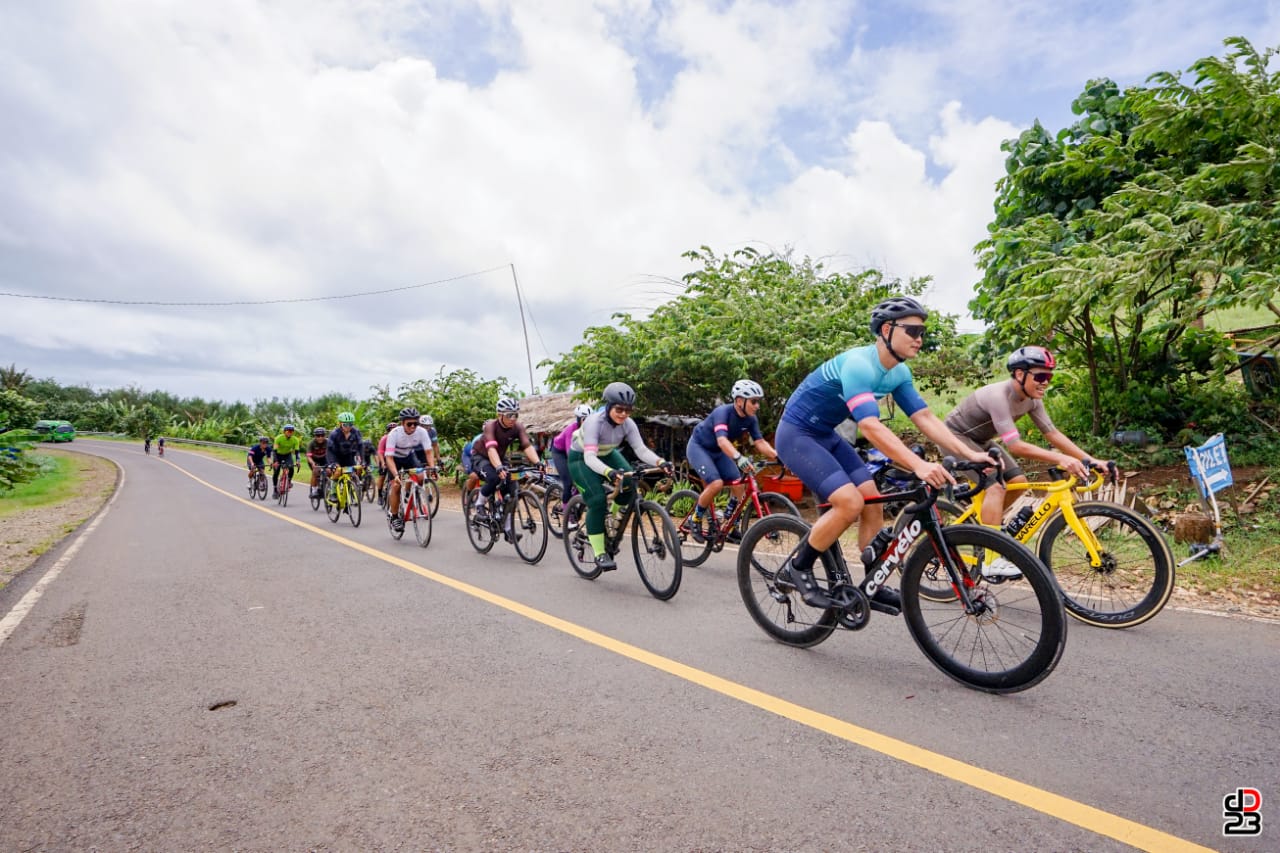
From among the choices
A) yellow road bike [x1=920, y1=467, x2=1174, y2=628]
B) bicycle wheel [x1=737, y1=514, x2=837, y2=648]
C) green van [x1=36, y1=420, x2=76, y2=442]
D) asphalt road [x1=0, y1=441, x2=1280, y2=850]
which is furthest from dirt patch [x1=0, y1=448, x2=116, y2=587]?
green van [x1=36, y1=420, x2=76, y2=442]

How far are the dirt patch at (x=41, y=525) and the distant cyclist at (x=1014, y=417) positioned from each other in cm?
1047

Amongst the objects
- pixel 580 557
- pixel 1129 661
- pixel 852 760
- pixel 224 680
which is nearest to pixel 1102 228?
pixel 1129 661

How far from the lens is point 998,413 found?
19.0 feet

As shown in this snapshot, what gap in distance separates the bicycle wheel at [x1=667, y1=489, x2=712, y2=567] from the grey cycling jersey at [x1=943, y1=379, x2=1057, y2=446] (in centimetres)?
286

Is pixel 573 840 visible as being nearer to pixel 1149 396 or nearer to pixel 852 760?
pixel 852 760

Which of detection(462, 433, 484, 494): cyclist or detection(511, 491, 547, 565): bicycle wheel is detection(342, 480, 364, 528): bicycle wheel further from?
detection(511, 491, 547, 565): bicycle wheel

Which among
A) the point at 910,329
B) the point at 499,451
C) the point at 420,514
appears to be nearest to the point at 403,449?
the point at 420,514

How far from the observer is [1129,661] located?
411 centimetres

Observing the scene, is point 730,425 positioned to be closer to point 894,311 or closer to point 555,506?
point 555,506

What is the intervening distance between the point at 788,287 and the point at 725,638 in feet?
31.7

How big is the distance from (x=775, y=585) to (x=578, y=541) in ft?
10.1

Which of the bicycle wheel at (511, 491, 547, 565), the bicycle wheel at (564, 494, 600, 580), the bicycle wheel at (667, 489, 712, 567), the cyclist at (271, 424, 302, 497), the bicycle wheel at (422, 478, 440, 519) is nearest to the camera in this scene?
the bicycle wheel at (564, 494, 600, 580)

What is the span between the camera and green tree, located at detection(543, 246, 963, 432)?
11.9m

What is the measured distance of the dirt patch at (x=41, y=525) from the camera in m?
10.2
